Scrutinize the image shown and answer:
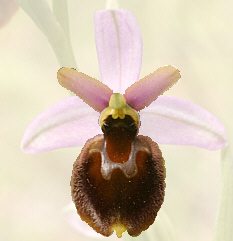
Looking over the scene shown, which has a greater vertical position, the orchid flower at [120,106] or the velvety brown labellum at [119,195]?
the orchid flower at [120,106]

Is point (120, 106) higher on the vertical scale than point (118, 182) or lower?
higher

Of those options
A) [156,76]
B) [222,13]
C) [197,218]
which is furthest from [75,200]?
[222,13]

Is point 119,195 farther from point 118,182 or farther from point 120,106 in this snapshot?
point 120,106

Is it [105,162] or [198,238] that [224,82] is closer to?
[198,238]

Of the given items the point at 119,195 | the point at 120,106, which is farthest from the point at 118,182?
the point at 120,106
